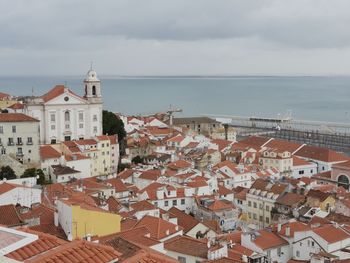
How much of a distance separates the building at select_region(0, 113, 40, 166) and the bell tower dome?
9872mm

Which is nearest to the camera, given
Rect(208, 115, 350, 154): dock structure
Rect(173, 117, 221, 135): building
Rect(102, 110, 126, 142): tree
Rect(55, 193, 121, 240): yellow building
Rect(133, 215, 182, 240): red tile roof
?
Rect(55, 193, 121, 240): yellow building

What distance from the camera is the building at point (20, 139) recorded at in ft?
101

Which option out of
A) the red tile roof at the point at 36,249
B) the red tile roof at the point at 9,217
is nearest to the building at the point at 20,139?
the red tile roof at the point at 9,217

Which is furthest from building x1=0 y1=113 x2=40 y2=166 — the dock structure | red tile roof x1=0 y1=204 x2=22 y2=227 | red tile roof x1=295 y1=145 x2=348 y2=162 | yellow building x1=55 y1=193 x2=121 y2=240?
the dock structure

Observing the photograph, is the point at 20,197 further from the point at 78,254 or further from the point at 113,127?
the point at 113,127

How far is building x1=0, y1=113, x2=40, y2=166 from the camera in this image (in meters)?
30.7

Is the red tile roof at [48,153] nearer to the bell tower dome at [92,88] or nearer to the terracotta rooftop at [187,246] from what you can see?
the bell tower dome at [92,88]

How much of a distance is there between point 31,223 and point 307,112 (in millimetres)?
93724

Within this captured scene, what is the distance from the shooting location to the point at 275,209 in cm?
2419

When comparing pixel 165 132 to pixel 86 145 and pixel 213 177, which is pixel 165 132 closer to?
pixel 86 145

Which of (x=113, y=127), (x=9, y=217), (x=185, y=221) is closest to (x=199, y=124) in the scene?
(x=113, y=127)

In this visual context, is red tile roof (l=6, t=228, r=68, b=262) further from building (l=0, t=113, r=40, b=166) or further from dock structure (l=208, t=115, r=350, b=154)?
dock structure (l=208, t=115, r=350, b=154)

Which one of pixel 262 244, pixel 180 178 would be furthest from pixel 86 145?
pixel 262 244

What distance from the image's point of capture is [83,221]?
495 inches
